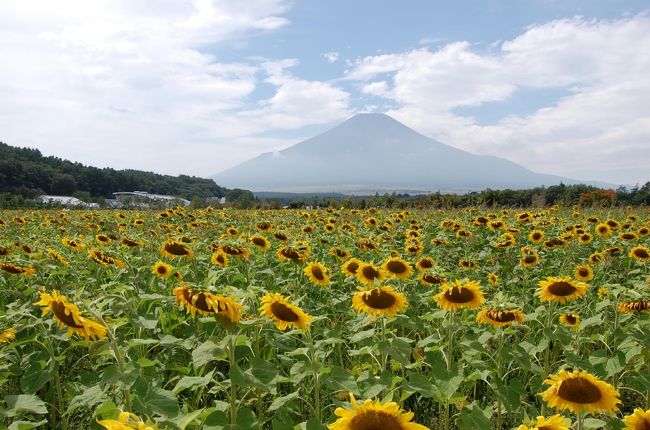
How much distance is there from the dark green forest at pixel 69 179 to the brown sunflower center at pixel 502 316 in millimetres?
36344

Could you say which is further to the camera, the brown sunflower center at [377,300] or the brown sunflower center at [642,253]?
the brown sunflower center at [642,253]

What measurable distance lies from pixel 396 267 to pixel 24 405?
3068 mm

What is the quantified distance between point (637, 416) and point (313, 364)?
1386 mm

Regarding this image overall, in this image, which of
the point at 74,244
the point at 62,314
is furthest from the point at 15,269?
the point at 62,314

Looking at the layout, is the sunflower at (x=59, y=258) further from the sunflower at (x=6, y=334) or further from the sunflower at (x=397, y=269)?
the sunflower at (x=397, y=269)

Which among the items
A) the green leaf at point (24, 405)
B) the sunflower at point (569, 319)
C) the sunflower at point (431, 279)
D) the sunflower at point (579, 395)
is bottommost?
the sunflower at point (569, 319)

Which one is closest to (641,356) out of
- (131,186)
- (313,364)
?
(313,364)

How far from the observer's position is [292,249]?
455cm

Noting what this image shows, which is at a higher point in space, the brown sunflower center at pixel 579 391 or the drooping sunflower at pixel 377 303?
the drooping sunflower at pixel 377 303

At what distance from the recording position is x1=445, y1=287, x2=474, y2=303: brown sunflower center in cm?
314

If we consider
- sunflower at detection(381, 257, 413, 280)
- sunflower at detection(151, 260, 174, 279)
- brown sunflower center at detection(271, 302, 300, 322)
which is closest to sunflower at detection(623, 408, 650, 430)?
brown sunflower center at detection(271, 302, 300, 322)

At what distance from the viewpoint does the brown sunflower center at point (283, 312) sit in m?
2.53

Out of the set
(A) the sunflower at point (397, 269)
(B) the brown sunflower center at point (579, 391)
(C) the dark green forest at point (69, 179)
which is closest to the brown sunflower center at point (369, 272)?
(A) the sunflower at point (397, 269)

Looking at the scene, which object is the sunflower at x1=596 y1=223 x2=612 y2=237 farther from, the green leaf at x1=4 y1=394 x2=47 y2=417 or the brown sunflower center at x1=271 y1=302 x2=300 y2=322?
the green leaf at x1=4 y1=394 x2=47 y2=417
